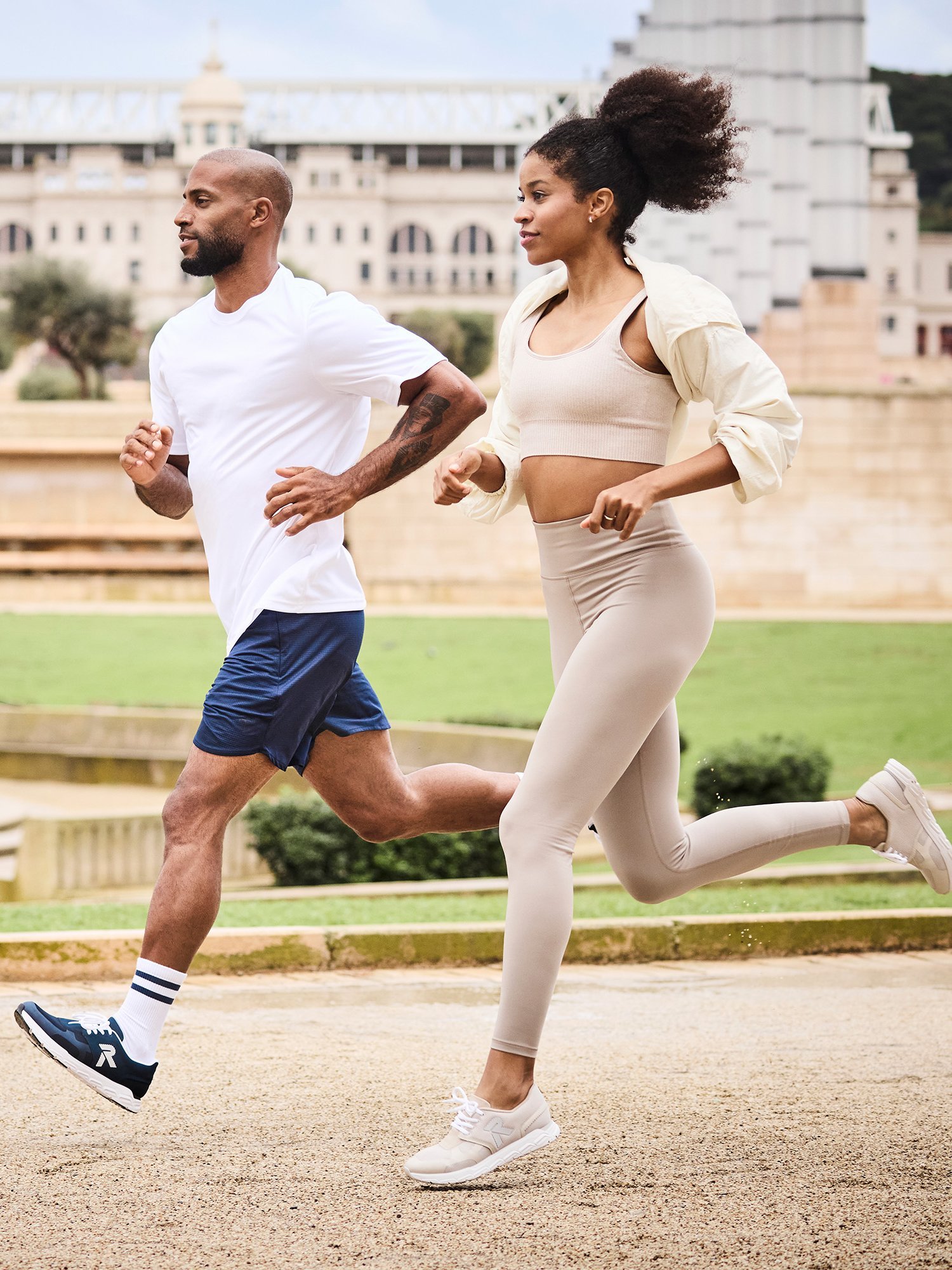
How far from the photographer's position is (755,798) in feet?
38.9

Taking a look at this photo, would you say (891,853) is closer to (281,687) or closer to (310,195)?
(281,687)

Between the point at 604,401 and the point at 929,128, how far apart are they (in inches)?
5432

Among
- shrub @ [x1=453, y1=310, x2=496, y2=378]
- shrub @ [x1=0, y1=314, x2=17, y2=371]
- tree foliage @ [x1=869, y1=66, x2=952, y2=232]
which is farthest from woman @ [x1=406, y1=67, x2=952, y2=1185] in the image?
tree foliage @ [x1=869, y1=66, x2=952, y2=232]

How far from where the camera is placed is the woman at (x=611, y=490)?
345 cm

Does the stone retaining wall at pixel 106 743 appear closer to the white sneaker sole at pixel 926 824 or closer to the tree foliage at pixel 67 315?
the white sneaker sole at pixel 926 824

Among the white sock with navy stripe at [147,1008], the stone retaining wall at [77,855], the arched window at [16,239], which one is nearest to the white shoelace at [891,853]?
the white sock with navy stripe at [147,1008]

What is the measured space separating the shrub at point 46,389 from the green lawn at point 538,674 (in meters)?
30.9

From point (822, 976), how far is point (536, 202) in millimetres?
3367

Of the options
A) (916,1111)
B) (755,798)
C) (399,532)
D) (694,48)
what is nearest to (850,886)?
(755,798)

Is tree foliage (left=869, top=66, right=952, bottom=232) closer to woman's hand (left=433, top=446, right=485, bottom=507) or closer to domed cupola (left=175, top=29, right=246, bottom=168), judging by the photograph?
domed cupola (left=175, top=29, right=246, bottom=168)

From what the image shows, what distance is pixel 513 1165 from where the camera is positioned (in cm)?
353

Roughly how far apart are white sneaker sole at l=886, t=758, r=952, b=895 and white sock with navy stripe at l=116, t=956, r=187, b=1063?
177 centimetres

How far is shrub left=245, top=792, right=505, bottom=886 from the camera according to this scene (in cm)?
970

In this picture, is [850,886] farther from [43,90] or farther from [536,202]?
[43,90]
